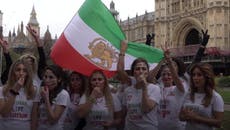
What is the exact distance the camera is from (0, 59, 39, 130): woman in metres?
5.14

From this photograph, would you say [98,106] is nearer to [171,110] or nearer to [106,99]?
[106,99]

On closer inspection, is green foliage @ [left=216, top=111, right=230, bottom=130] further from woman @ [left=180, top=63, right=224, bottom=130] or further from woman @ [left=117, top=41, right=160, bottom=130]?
woman @ [left=180, top=63, right=224, bottom=130]

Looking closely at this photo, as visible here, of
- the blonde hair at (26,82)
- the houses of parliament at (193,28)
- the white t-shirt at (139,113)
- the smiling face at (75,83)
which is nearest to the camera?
the blonde hair at (26,82)

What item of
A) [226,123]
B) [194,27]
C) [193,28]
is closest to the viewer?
[226,123]

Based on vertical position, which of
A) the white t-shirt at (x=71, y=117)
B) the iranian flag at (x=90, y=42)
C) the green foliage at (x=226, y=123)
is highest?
the iranian flag at (x=90, y=42)

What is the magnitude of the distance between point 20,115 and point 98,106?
1.07 metres

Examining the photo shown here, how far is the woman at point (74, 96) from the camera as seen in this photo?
604 centimetres

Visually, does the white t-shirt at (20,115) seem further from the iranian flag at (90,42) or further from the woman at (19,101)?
the iranian flag at (90,42)

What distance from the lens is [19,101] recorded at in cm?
521

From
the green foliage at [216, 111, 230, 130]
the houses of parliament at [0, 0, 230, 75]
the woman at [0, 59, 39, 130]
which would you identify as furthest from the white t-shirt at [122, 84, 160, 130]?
the houses of parliament at [0, 0, 230, 75]

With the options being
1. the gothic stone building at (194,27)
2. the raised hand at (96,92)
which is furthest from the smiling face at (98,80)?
the gothic stone building at (194,27)

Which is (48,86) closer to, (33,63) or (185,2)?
(33,63)

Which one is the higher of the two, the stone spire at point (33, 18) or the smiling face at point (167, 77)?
the stone spire at point (33, 18)

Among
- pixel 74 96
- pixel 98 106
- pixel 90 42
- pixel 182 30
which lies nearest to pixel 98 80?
pixel 98 106
